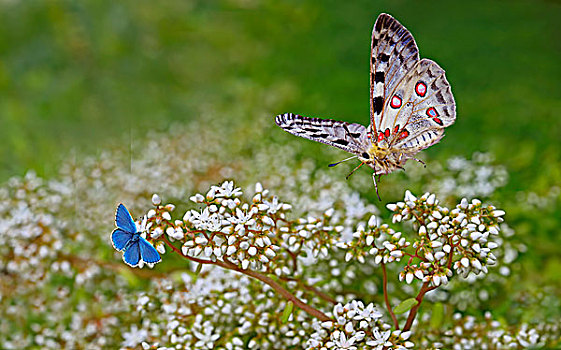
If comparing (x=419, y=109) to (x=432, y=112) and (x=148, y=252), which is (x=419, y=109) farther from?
(x=148, y=252)

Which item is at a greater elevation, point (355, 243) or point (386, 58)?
point (386, 58)

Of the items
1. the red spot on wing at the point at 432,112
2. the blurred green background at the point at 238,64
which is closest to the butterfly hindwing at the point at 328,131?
the red spot on wing at the point at 432,112

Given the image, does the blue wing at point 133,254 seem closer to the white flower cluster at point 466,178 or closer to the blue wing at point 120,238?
the blue wing at point 120,238

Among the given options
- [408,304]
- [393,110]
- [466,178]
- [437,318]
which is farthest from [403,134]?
[466,178]

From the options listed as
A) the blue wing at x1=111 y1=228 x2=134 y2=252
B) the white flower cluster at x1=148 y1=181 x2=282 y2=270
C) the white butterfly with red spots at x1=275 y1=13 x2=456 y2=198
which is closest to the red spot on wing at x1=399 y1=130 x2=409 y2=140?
the white butterfly with red spots at x1=275 y1=13 x2=456 y2=198

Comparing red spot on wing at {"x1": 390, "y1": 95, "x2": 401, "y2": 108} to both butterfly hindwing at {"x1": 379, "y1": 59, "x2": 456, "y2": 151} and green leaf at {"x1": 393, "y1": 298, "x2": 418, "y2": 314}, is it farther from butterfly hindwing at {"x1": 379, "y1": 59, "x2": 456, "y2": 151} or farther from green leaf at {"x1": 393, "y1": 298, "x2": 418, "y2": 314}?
green leaf at {"x1": 393, "y1": 298, "x2": 418, "y2": 314}

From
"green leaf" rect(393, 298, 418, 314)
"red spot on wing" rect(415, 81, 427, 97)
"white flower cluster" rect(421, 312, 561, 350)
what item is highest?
"red spot on wing" rect(415, 81, 427, 97)
